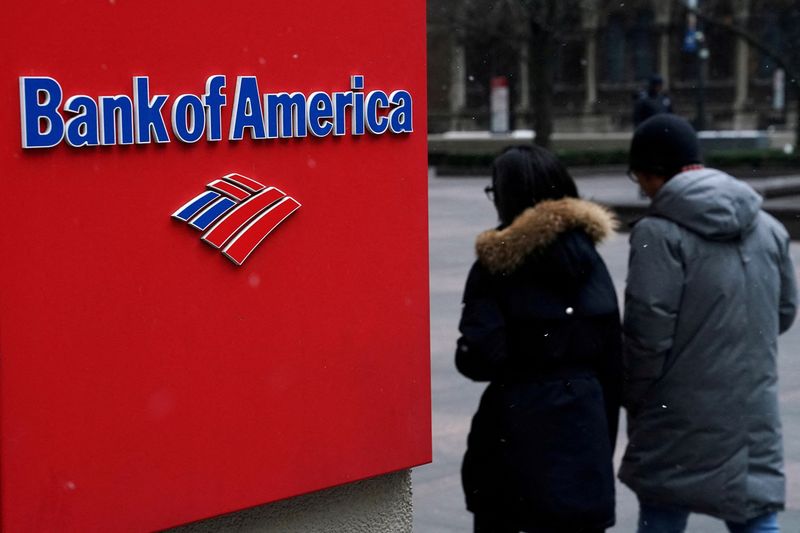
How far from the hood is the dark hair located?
1.36 ft

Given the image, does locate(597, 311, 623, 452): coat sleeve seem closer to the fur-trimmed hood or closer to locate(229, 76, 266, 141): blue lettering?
the fur-trimmed hood

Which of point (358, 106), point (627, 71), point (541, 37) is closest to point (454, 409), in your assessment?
point (358, 106)

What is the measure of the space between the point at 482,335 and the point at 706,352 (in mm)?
807

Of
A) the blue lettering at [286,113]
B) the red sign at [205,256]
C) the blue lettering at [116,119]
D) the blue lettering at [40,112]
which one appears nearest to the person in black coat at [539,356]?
the red sign at [205,256]

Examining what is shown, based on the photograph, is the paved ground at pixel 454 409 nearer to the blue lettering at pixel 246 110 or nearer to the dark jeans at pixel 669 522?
the dark jeans at pixel 669 522

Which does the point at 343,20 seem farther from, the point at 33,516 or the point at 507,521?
the point at 507,521

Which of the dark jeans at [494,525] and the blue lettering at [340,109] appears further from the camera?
the dark jeans at [494,525]

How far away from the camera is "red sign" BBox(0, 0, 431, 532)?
8.68 feet

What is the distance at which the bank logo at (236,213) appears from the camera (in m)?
2.87

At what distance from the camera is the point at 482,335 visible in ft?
13.0

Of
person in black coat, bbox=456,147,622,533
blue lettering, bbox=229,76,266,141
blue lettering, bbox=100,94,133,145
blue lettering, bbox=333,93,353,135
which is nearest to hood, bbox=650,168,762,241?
person in black coat, bbox=456,147,622,533

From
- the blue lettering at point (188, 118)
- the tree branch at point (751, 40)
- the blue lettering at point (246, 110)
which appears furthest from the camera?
the tree branch at point (751, 40)

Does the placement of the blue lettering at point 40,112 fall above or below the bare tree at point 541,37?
below

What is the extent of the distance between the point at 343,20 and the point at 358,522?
4.15 feet
